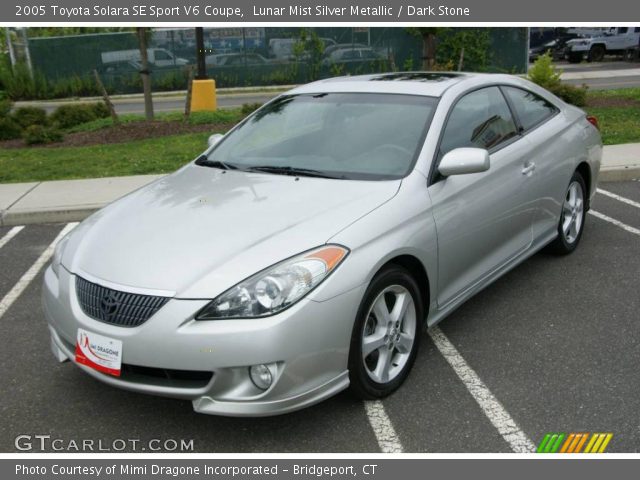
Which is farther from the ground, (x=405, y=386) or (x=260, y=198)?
(x=260, y=198)

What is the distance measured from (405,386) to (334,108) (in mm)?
1852

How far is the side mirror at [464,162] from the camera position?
3906 millimetres

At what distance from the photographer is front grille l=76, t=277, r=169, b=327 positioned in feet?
10.1

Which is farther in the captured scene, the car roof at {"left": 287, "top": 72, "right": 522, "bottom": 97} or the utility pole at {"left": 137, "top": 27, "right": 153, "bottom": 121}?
the utility pole at {"left": 137, "top": 27, "right": 153, "bottom": 121}

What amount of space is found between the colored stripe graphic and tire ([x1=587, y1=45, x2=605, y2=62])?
33844 millimetres

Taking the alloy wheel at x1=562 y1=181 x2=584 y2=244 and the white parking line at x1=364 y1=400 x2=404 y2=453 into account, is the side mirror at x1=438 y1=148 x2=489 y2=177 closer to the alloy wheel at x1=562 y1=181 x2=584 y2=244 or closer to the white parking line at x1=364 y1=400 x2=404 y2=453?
the white parking line at x1=364 y1=400 x2=404 y2=453

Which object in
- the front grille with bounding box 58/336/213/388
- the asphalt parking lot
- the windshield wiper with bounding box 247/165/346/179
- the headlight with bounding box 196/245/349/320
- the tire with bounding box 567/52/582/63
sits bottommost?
the tire with bounding box 567/52/582/63

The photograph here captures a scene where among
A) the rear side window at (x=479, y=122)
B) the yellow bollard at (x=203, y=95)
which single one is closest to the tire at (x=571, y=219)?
the rear side window at (x=479, y=122)

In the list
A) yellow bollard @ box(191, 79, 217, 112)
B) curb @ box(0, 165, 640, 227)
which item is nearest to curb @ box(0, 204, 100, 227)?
curb @ box(0, 165, 640, 227)

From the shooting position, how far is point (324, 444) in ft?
10.8

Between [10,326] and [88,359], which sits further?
[10,326]

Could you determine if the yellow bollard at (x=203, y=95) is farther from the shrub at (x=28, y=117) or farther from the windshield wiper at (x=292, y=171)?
the windshield wiper at (x=292, y=171)

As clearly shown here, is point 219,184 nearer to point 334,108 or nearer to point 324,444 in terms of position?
point 334,108

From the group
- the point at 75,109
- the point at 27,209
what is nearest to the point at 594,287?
the point at 27,209
